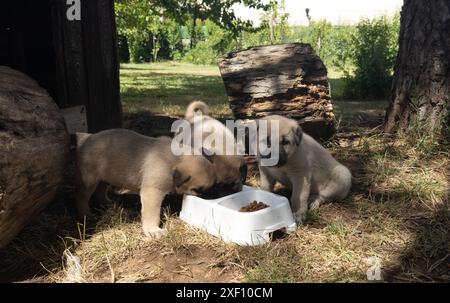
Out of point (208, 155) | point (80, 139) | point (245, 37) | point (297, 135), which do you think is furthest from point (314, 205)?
point (245, 37)

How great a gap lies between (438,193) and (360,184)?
776 millimetres

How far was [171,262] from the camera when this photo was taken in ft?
10.7

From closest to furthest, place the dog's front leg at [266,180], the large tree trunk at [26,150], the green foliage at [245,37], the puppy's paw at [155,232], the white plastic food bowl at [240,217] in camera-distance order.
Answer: the large tree trunk at [26,150] < the white plastic food bowl at [240,217] < the puppy's paw at [155,232] < the dog's front leg at [266,180] < the green foliage at [245,37]

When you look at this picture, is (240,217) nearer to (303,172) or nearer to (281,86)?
(303,172)

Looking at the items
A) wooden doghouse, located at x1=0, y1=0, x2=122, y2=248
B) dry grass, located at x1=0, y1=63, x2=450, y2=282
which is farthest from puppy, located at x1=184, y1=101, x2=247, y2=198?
wooden doghouse, located at x1=0, y1=0, x2=122, y2=248

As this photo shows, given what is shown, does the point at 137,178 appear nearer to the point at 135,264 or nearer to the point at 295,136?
the point at 135,264

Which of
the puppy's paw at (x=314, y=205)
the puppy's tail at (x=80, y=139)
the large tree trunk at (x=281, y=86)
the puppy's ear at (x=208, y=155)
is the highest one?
the large tree trunk at (x=281, y=86)

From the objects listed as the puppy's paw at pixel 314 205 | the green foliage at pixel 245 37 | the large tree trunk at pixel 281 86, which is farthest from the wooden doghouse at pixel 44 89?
the green foliage at pixel 245 37

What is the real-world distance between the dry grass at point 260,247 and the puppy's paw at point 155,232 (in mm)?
60

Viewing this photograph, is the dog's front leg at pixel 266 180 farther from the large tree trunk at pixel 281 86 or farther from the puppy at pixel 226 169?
the large tree trunk at pixel 281 86

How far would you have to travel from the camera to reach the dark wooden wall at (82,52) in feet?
15.9

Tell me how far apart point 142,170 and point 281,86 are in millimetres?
2277

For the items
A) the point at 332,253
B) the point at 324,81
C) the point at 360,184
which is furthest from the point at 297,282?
the point at 324,81

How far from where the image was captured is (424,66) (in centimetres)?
546
